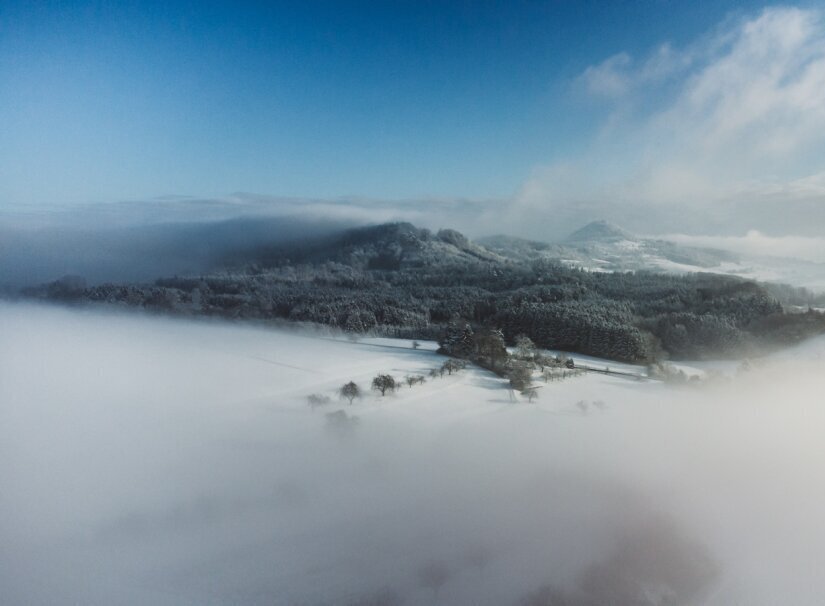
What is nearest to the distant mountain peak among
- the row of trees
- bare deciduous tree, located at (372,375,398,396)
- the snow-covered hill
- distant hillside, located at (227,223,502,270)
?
the snow-covered hill

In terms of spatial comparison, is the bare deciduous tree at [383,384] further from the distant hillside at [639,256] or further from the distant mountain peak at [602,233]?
the distant mountain peak at [602,233]

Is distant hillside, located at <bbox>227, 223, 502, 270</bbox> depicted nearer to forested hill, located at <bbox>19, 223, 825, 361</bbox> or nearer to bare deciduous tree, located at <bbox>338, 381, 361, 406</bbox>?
forested hill, located at <bbox>19, 223, 825, 361</bbox>

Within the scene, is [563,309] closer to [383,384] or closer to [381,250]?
[383,384]

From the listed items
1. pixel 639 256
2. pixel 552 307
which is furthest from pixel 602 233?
pixel 552 307

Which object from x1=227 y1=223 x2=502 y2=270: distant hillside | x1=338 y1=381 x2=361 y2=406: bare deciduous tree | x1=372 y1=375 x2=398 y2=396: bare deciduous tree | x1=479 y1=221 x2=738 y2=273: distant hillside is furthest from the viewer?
x1=227 y1=223 x2=502 y2=270: distant hillside

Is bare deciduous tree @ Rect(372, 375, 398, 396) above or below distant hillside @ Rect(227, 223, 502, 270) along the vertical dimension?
below

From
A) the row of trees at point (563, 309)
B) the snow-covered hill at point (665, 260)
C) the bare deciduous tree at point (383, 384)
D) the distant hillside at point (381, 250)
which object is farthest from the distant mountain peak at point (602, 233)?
the bare deciduous tree at point (383, 384)

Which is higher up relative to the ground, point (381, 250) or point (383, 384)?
point (381, 250)

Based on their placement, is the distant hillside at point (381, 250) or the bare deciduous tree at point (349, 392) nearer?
the bare deciduous tree at point (349, 392)

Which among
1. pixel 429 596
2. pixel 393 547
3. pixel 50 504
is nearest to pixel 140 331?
pixel 50 504

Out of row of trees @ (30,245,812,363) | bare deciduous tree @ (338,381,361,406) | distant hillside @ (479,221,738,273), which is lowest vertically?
bare deciduous tree @ (338,381,361,406)

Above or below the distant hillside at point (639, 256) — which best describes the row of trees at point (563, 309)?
below

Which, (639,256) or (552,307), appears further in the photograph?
(639,256)

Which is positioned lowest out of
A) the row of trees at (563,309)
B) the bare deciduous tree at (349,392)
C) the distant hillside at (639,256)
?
the bare deciduous tree at (349,392)
